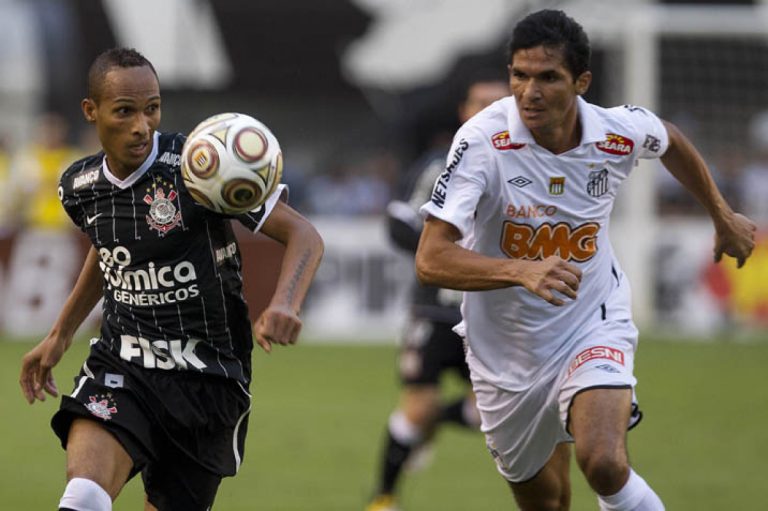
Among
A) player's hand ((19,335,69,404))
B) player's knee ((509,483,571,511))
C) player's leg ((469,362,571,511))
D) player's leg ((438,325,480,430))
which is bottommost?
player's leg ((438,325,480,430))

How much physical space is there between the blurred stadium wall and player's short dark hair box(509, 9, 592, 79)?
695 cm

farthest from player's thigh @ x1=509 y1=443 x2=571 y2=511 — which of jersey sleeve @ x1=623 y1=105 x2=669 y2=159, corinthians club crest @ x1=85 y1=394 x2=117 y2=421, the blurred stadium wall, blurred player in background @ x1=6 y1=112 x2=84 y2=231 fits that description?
blurred player in background @ x1=6 y1=112 x2=84 y2=231

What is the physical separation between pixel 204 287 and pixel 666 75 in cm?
1628

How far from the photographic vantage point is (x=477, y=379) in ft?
21.9

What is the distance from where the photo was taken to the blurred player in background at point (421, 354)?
910 cm

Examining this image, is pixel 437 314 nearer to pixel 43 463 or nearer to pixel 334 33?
pixel 43 463

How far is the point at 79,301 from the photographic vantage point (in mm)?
6305

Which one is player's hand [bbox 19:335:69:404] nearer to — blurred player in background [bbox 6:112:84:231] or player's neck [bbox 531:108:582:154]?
player's neck [bbox 531:108:582:154]

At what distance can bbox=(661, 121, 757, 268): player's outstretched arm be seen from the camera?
668cm

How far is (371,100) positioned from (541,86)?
21.6 meters

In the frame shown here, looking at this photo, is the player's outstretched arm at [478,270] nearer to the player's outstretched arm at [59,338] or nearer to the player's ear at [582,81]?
the player's ear at [582,81]

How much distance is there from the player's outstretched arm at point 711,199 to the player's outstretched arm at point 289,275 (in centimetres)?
186

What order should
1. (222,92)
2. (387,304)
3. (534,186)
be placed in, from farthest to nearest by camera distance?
(222,92), (387,304), (534,186)

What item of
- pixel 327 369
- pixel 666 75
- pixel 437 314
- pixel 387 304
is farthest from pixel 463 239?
pixel 666 75
